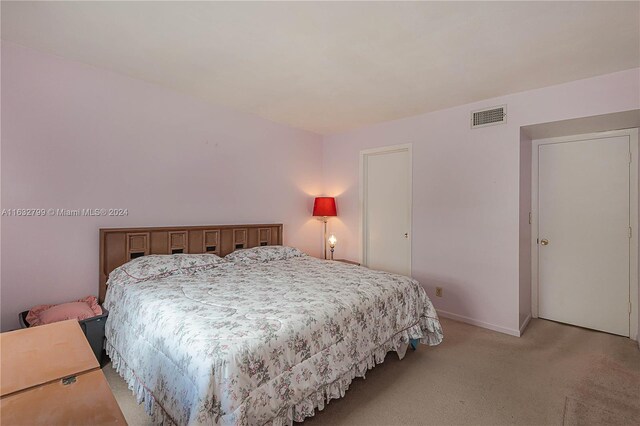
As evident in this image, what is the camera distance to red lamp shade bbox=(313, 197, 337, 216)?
168 inches

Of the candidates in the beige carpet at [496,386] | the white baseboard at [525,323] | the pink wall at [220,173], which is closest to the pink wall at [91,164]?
the pink wall at [220,173]

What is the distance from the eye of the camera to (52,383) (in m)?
1.01

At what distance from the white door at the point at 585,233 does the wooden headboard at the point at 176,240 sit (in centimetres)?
316

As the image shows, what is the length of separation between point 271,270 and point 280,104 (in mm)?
1802

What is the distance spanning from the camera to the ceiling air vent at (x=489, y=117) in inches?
119

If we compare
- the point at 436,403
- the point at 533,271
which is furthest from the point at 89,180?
the point at 533,271

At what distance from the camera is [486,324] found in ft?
10.5

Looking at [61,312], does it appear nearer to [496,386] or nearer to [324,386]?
[324,386]

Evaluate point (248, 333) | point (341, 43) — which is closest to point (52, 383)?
point (248, 333)

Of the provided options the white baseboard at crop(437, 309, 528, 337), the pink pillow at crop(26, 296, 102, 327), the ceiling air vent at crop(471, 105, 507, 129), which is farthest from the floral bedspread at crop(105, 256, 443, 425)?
the ceiling air vent at crop(471, 105, 507, 129)

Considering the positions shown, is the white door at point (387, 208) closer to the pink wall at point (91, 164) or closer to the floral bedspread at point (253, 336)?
the floral bedspread at point (253, 336)

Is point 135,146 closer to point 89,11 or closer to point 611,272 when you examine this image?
point 89,11

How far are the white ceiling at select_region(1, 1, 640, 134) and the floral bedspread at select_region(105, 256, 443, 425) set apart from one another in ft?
5.66

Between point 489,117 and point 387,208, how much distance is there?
1570 mm
